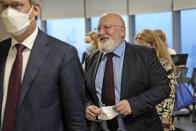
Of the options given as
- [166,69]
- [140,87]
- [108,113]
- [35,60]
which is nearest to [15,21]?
[35,60]

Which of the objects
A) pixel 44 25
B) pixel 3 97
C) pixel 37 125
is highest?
pixel 44 25

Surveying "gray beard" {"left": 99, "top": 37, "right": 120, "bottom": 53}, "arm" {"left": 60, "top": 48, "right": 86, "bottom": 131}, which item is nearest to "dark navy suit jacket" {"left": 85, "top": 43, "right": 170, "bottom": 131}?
"gray beard" {"left": 99, "top": 37, "right": 120, "bottom": 53}

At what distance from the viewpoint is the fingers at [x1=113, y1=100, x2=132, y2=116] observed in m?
2.50

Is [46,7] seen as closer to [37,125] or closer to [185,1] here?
[185,1]

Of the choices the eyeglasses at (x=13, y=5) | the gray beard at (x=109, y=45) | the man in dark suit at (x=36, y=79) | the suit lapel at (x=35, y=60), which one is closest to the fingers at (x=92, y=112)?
the gray beard at (x=109, y=45)

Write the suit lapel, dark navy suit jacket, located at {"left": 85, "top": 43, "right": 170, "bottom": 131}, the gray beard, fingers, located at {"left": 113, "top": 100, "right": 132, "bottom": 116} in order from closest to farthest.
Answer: the suit lapel → fingers, located at {"left": 113, "top": 100, "right": 132, "bottom": 116} → dark navy suit jacket, located at {"left": 85, "top": 43, "right": 170, "bottom": 131} → the gray beard

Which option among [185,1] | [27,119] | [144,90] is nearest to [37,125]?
[27,119]

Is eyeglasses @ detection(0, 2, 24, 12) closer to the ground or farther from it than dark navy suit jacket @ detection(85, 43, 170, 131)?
farther from it

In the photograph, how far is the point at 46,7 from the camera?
9.52 metres

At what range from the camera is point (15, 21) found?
1.73 meters

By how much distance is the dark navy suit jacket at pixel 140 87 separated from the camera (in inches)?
103

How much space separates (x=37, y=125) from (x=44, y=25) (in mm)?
8349

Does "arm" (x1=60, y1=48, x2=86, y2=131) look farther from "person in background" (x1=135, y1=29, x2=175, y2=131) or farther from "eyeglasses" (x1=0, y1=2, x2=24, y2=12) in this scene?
"person in background" (x1=135, y1=29, x2=175, y2=131)

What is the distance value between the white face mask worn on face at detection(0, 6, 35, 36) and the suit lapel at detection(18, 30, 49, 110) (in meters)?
0.10
